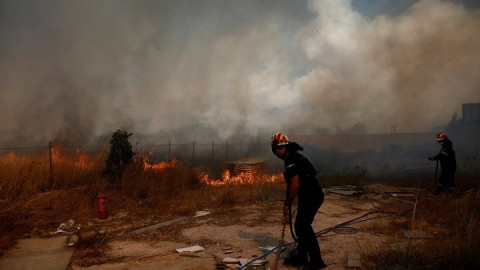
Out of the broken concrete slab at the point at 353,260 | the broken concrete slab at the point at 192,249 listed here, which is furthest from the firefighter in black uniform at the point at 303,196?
the broken concrete slab at the point at 192,249

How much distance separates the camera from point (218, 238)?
696cm

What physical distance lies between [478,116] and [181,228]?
3311cm

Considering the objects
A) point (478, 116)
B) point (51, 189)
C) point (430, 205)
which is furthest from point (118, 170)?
point (478, 116)

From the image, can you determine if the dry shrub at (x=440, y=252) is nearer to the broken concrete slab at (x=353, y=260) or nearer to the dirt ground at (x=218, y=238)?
the broken concrete slab at (x=353, y=260)

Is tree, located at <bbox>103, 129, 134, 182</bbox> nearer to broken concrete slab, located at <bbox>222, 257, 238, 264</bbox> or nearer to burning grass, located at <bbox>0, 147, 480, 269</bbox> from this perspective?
burning grass, located at <bbox>0, 147, 480, 269</bbox>

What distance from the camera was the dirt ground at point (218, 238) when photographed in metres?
5.51

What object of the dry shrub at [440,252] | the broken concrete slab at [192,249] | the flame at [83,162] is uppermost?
the flame at [83,162]

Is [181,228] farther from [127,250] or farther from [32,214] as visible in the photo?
[32,214]

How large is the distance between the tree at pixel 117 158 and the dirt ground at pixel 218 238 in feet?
8.27

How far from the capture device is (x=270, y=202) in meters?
10.5

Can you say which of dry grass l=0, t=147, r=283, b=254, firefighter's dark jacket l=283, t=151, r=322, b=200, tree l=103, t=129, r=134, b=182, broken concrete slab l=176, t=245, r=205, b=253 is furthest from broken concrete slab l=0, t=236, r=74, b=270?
tree l=103, t=129, r=134, b=182

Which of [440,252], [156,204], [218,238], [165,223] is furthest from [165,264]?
[156,204]

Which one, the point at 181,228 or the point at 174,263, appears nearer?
the point at 174,263

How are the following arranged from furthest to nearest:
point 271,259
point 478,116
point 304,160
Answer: point 478,116
point 271,259
point 304,160
